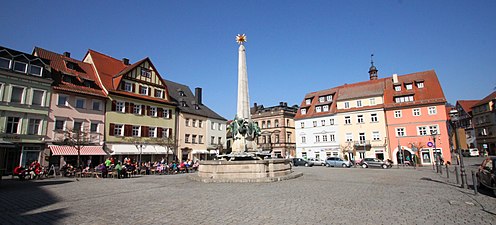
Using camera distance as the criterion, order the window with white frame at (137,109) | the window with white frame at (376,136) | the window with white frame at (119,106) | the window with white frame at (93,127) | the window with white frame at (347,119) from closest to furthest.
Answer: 1. the window with white frame at (93,127)
2. the window with white frame at (119,106)
3. the window with white frame at (137,109)
4. the window with white frame at (376,136)
5. the window with white frame at (347,119)

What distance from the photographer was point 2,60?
22688 millimetres

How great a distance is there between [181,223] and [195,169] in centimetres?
2251

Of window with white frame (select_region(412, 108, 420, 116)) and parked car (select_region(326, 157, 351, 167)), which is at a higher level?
window with white frame (select_region(412, 108, 420, 116))

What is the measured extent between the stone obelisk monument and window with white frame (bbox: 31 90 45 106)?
1795 centimetres

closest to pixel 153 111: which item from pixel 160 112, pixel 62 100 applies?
pixel 160 112

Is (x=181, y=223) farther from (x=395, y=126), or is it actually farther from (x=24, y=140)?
(x=395, y=126)

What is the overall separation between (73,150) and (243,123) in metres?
17.2

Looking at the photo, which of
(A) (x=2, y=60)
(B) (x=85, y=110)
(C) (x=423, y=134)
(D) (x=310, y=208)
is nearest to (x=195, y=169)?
(B) (x=85, y=110)

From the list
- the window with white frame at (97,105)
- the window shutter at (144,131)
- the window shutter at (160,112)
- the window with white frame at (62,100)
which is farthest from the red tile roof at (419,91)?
the window with white frame at (62,100)

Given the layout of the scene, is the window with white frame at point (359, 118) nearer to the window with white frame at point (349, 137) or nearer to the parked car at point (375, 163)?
the window with white frame at point (349, 137)

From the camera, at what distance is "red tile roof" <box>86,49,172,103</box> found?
30397 mm

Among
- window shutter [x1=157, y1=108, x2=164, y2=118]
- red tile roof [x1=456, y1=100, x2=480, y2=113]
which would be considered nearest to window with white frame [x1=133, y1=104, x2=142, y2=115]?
window shutter [x1=157, y1=108, x2=164, y2=118]

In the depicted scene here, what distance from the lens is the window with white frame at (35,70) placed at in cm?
2407

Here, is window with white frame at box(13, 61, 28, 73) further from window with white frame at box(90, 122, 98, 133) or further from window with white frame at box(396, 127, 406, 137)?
window with white frame at box(396, 127, 406, 137)
